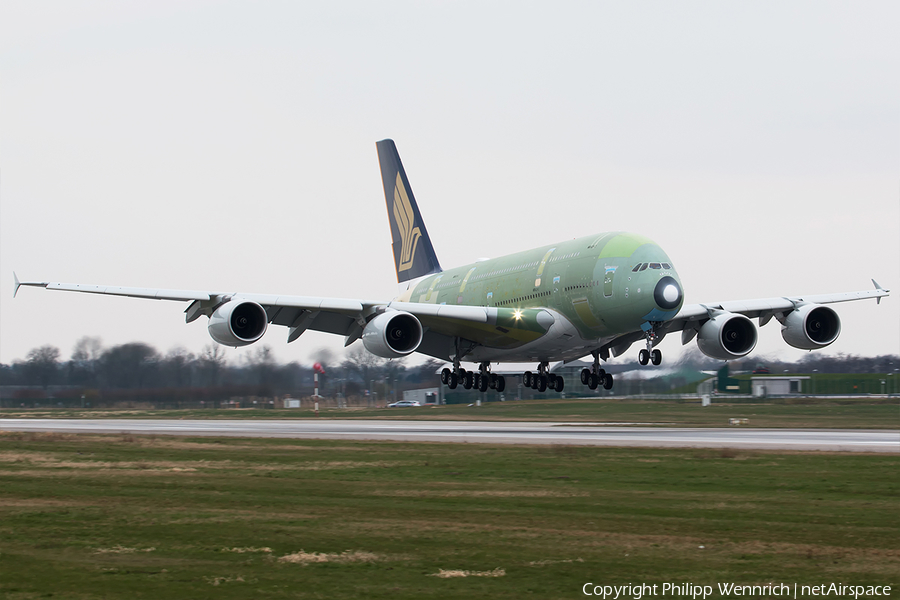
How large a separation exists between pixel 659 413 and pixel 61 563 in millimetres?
49954

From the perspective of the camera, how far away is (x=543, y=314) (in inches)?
1641

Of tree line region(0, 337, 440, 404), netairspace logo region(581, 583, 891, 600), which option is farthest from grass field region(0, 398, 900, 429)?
netairspace logo region(581, 583, 891, 600)

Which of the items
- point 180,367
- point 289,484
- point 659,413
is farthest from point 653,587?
point 180,367

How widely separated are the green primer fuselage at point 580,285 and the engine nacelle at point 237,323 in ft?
34.2

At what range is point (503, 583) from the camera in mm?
11656

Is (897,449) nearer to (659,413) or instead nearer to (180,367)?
(659,413)

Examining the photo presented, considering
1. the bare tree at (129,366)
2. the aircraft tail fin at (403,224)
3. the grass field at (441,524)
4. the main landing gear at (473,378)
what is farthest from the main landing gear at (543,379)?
the bare tree at (129,366)

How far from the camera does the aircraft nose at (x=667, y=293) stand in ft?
120

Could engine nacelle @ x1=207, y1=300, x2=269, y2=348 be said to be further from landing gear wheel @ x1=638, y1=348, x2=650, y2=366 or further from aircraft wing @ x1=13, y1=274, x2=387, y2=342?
landing gear wheel @ x1=638, y1=348, x2=650, y2=366

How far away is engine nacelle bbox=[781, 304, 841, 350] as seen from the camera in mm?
43344

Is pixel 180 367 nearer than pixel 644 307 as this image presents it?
No

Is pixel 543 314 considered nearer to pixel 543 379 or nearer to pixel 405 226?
pixel 543 379

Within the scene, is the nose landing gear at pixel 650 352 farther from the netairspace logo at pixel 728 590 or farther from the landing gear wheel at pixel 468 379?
the netairspace logo at pixel 728 590

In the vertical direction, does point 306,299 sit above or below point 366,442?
above
